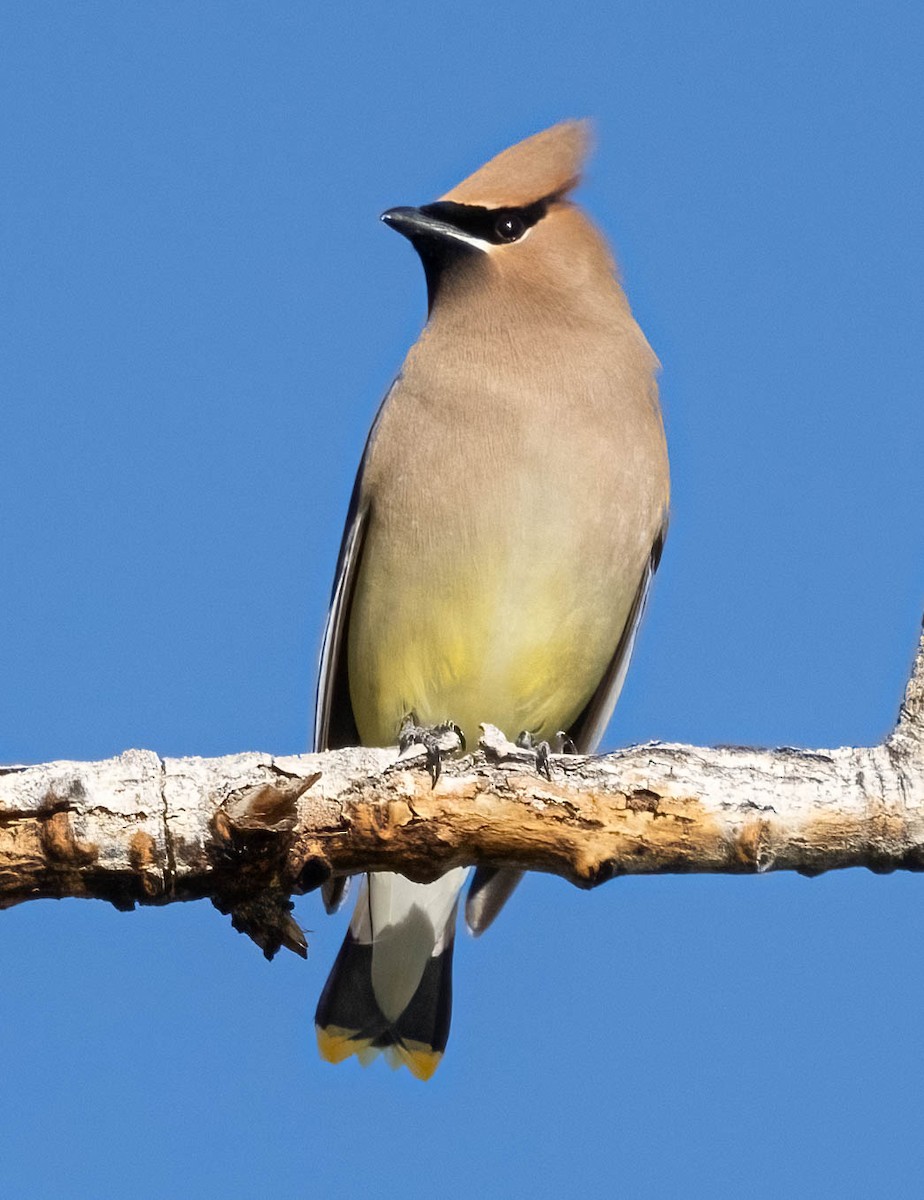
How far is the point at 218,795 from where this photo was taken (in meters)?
3.94

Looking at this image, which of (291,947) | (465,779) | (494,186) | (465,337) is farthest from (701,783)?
(494,186)

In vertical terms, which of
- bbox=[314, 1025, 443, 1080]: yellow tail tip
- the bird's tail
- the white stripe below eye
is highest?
the white stripe below eye

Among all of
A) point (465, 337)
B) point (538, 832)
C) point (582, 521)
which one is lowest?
point (538, 832)

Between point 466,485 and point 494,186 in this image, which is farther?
point 494,186

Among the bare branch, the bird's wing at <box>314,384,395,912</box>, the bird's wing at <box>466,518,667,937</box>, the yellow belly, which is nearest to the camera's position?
the bare branch

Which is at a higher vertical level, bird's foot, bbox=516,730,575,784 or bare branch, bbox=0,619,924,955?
bird's foot, bbox=516,730,575,784

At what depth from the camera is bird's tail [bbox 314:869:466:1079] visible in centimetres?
570

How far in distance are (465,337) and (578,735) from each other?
1.40 m

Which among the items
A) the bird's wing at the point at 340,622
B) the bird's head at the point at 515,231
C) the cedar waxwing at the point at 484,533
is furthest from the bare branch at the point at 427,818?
the bird's head at the point at 515,231

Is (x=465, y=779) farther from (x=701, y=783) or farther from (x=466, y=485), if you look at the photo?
(x=466, y=485)

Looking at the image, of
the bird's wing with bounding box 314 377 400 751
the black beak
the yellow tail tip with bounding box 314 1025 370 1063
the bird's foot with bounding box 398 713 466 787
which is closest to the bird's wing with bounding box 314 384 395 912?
the bird's wing with bounding box 314 377 400 751

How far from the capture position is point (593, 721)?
5949mm

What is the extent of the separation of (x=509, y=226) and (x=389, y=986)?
2581mm

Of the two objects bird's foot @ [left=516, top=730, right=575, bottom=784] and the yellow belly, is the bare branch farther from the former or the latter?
the yellow belly
